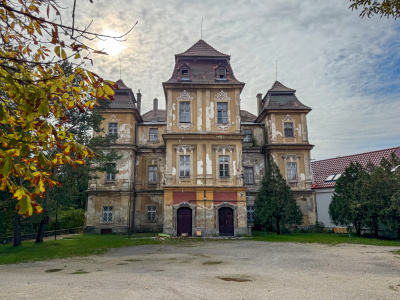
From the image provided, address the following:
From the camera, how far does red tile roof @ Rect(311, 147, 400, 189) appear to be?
27.0 metres

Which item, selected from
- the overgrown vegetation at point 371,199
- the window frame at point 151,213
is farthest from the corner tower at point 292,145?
the window frame at point 151,213

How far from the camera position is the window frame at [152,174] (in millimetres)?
28797

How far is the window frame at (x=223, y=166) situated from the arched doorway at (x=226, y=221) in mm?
2494

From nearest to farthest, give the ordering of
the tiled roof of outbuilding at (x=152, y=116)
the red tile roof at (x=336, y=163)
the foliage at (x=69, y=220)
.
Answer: the red tile roof at (x=336, y=163), the foliage at (x=69, y=220), the tiled roof of outbuilding at (x=152, y=116)

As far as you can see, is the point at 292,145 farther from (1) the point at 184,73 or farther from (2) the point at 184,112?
(1) the point at 184,73

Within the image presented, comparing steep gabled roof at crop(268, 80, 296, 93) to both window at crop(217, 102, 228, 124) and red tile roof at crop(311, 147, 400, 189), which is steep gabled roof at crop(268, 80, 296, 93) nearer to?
window at crop(217, 102, 228, 124)

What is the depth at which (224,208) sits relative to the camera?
22453 mm

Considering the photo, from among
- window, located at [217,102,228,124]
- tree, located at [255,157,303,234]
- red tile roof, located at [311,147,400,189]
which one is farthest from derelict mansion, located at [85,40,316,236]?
red tile roof, located at [311,147,400,189]

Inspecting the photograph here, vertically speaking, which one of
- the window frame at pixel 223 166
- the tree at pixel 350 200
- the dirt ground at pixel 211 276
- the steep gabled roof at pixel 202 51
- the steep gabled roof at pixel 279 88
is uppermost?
the steep gabled roof at pixel 202 51

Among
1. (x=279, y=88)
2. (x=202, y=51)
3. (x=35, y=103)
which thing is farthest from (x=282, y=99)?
(x=35, y=103)

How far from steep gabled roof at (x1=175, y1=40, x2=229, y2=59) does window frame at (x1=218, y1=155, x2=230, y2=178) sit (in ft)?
28.4

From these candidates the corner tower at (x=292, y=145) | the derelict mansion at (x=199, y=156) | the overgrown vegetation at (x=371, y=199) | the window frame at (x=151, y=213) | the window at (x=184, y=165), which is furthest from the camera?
the window frame at (x=151, y=213)

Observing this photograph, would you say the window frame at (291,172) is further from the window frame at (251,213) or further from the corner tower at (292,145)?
the window frame at (251,213)

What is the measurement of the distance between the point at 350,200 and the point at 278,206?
4.90 m
